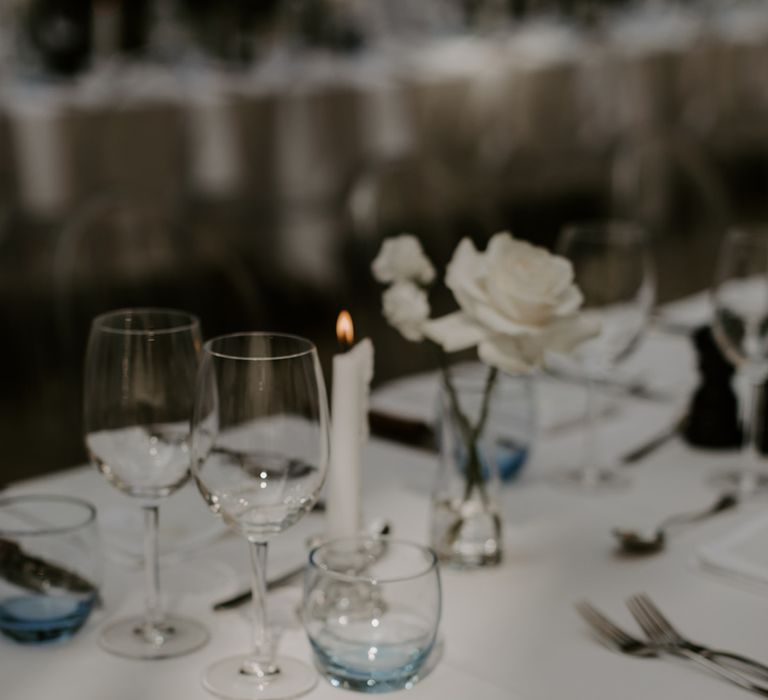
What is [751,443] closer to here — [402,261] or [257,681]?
[402,261]

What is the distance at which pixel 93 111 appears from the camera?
3549mm

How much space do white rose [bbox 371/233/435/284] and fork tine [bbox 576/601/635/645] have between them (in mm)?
312

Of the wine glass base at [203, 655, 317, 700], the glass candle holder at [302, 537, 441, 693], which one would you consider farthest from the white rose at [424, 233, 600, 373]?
the wine glass base at [203, 655, 317, 700]

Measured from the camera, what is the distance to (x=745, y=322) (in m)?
1.41

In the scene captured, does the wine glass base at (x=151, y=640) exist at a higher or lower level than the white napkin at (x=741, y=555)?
lower

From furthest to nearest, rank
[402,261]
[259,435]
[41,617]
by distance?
[402,261] < [41,617] < [259,435]

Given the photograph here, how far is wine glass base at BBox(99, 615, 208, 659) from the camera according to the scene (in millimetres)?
1014

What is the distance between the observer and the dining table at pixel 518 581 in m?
0.97

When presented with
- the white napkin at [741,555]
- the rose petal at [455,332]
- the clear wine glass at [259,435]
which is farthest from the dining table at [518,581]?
the rose petal at [455,332]

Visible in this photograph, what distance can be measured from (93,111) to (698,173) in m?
1.63

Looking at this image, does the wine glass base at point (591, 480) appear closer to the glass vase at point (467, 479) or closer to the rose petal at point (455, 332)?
the glass vase at point (467, 479)

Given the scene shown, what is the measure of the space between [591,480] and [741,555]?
10.0 inches

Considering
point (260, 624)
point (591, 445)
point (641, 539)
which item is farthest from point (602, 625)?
point (591, 445)

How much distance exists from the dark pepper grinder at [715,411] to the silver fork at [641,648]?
20.0 inches
